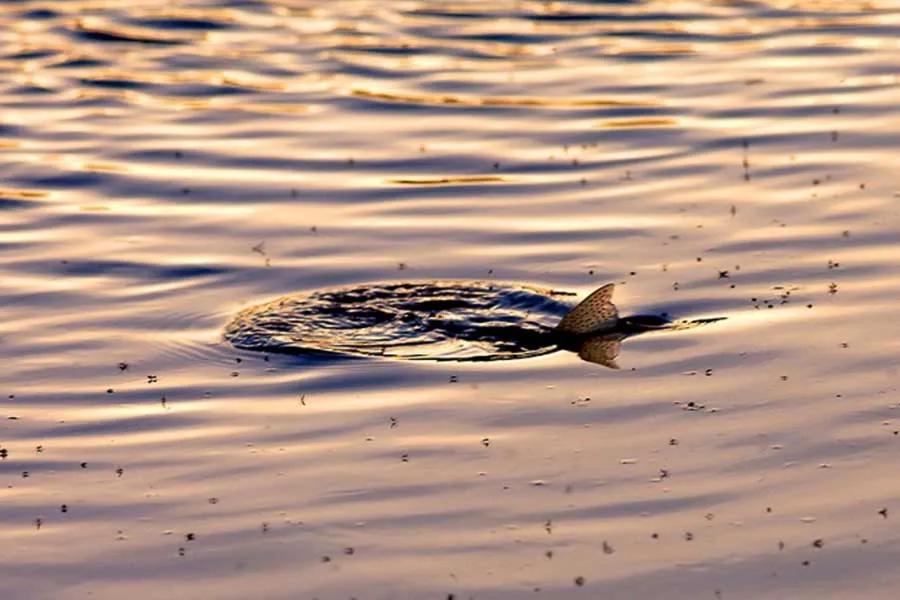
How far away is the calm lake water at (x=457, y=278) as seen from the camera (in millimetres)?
8531

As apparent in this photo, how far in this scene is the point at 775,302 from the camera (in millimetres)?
11734

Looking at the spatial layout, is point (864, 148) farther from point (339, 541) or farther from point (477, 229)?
point (339, 541)

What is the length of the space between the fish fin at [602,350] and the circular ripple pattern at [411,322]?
215mm

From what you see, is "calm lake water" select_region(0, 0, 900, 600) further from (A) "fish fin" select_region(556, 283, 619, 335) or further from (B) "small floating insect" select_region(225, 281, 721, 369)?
(A) "fish fin" select_region(556, 283, 619, 335)

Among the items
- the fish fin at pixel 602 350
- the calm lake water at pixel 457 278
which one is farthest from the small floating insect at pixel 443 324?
the calm lake water at pixel 457 278

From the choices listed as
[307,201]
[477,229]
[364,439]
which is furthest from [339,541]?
[307,201]

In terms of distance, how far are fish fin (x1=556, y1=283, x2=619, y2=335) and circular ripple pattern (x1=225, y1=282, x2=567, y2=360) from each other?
16 centimetres

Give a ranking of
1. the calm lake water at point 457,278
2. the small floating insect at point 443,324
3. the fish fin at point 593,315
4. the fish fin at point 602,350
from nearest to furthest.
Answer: the calm lake water at point 457,278 < the fish fin at point 602,350 < the small floating insect at point 443,324 < the fish fin at point 593,315

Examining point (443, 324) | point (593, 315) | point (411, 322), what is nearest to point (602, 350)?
point (593, 315)

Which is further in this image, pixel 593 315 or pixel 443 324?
pixel 443 324

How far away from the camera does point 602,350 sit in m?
11.1

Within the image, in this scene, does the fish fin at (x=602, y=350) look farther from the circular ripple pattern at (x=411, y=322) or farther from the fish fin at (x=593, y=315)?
the circular ripple pattern at (x=411, y=322)

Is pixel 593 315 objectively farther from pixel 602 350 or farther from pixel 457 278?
pixel 457 278

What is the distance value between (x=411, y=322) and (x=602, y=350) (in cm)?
123
